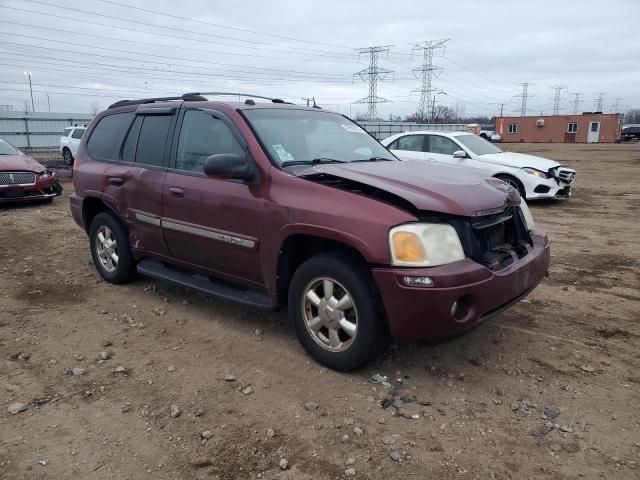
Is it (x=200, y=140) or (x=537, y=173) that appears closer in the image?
(x=200, y=140)

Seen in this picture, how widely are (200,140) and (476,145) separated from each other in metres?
8.22

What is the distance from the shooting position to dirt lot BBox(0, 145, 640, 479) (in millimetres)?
2627

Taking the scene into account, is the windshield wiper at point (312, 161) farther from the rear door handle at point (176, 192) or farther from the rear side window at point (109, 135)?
the rear side window at point (109, 135)

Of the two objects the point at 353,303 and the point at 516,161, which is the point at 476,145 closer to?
the point at 516,161

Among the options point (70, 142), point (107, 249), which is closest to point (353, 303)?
point (107, 249)

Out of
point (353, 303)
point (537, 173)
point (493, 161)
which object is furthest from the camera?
point (493, 161)

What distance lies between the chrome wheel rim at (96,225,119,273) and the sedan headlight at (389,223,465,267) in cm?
339

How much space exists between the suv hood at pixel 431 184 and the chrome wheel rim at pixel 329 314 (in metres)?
0.69

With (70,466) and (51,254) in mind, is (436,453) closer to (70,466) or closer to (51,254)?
(70,466)

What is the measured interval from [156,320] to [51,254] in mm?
3282

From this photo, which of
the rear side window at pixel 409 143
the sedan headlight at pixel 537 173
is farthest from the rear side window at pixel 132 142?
the sedan headlight at pixel 537 173

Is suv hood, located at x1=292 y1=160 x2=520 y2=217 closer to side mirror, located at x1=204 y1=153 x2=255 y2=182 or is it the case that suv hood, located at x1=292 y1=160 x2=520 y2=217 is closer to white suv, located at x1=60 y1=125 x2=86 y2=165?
side mirror, located at x1=204 y1=153 x2=255 y2=182

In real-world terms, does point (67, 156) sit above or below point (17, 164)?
below

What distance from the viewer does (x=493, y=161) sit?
10.6m
